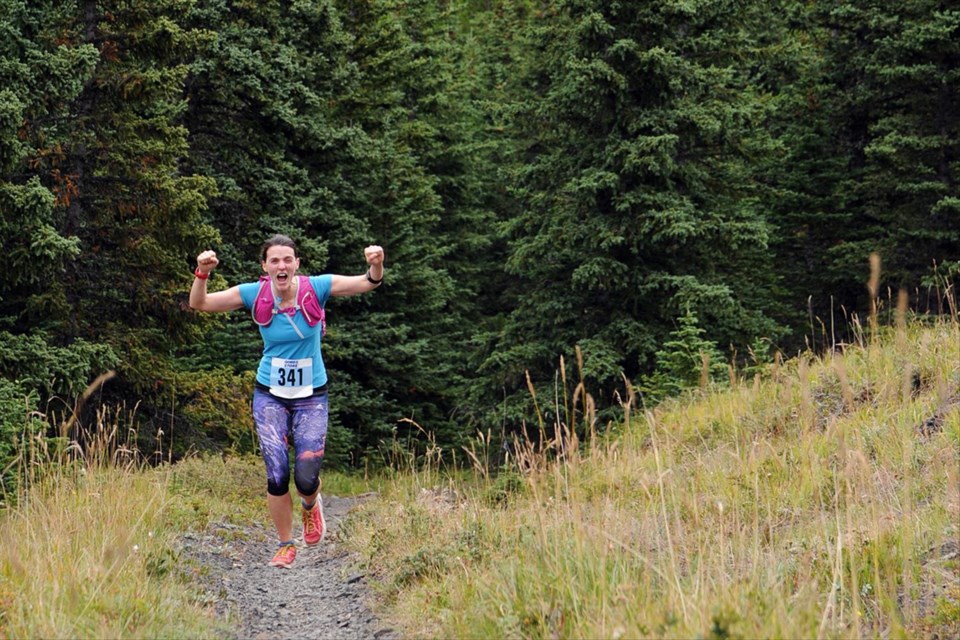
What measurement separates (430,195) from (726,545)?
20.9 meters

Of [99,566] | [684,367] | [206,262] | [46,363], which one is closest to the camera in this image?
[99,566]

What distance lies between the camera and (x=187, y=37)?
11977 mm

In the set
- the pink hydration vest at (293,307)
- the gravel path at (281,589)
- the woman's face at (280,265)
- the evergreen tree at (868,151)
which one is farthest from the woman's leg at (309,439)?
the evergreen tree at (868,151)

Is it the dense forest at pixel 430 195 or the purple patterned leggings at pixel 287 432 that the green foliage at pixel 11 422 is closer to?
the dense forest at pixel 430 195

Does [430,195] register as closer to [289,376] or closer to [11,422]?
[11,422]

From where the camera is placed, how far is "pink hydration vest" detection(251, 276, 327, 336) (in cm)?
603

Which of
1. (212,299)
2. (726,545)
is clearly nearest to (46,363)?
(212,299)

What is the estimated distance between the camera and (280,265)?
5969 mm

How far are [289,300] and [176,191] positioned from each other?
6598mm

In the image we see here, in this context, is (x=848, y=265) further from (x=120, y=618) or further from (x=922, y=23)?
(x=120, y=618)

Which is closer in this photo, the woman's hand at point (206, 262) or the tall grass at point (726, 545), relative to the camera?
the tall grass at point (726, 545)

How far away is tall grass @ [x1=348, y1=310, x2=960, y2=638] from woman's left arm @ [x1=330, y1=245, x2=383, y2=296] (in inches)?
59.7

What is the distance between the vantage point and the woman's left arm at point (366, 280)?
5.75 meters

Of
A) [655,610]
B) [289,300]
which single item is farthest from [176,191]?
[655,610]
